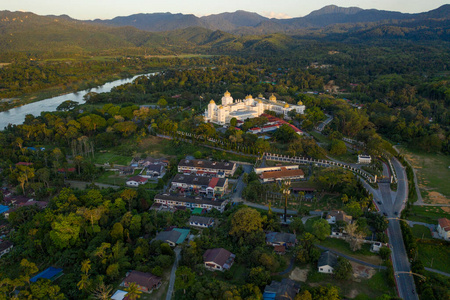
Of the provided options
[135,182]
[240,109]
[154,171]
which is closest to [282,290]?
[135,182]

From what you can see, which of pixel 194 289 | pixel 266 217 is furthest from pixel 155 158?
pixel 194 289

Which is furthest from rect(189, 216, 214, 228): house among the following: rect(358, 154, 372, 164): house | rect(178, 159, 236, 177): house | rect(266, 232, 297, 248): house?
rect(358, 154, 372, 164): house

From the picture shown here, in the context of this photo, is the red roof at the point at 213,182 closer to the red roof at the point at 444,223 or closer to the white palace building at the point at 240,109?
the white palace building at the point at 240,109

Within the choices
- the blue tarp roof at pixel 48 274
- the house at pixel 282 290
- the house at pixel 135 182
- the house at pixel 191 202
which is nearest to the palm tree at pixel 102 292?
the blue tarp roof at pixel 48 274

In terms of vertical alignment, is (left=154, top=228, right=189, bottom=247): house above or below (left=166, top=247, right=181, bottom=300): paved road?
above

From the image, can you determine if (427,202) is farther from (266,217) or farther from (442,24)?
(442,24)

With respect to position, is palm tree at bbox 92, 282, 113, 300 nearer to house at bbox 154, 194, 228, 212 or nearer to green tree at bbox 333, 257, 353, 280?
house at bbox 154, 194, 228, 212

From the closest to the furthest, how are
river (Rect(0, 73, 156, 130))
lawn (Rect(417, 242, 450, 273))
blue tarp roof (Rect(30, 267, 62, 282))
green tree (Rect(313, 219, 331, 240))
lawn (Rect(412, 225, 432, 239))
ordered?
blue tarp roof (Rect(30, 267, 62, 282)) < lawn (Rect(417, 242, 450, 273)) < green tree (Rect(313, 219, 331, 240)) < lawn (Rect(412, 225, 432, 239)) < river (Rect(0, 73, 156, 130))
